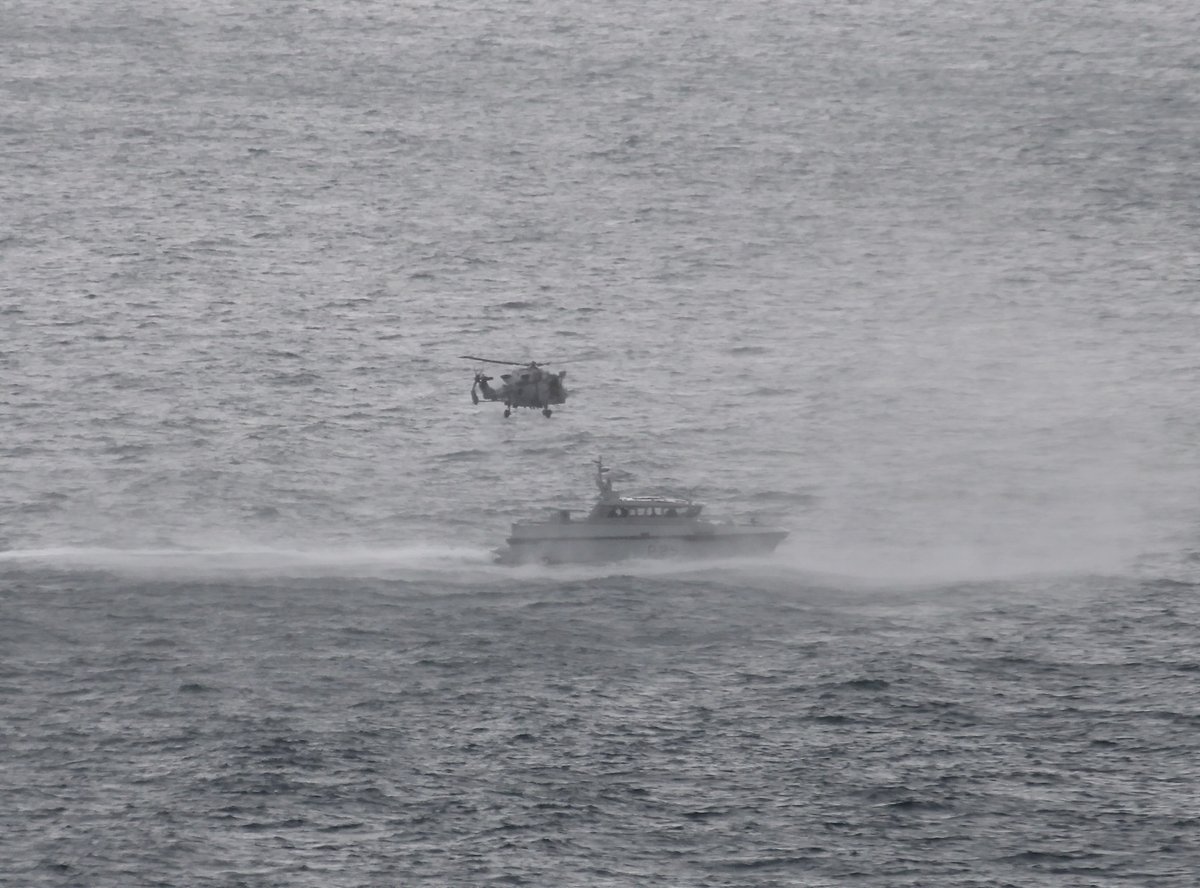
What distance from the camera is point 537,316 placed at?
195 m

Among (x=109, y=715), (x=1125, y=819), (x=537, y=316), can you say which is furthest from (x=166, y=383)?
(x=1125, y=819)

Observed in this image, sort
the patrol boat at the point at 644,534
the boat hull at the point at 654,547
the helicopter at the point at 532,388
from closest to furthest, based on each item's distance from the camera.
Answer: the helicopter at the point at 532,388 → the patrol boat at the point at 644,534 → the boat hull at the point at 654,547

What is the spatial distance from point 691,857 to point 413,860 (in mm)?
11951

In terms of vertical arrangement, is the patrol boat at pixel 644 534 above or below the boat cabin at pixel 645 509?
below

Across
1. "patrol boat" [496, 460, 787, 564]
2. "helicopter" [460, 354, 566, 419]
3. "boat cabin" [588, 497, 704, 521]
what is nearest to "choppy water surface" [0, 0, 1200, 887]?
"patrol boat" [496, 460, 787, 564]

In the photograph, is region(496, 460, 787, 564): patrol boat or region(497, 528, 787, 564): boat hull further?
region(497, 528, 787, 564): boat hull

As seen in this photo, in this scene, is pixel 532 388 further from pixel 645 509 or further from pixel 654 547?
pixel 654 547

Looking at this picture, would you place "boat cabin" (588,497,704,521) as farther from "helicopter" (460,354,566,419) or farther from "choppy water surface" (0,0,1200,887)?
"helicopter" (460,354,566,419)

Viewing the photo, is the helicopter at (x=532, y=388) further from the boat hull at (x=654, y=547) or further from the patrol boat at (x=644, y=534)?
the boat hull at (x=654, y=547)

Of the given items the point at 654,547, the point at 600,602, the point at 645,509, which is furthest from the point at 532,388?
the point at 654,547

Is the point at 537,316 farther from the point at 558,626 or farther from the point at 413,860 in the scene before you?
the point at 413,860

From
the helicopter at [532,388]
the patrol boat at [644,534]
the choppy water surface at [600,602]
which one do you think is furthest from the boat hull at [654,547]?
the helicopter at [532,388]

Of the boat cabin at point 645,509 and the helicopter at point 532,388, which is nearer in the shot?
the helicopter at point 532,388

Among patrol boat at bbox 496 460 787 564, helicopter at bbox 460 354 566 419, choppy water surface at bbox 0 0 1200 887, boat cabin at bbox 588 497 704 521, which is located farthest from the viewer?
boat cabin at bbox 588 497 704 521
